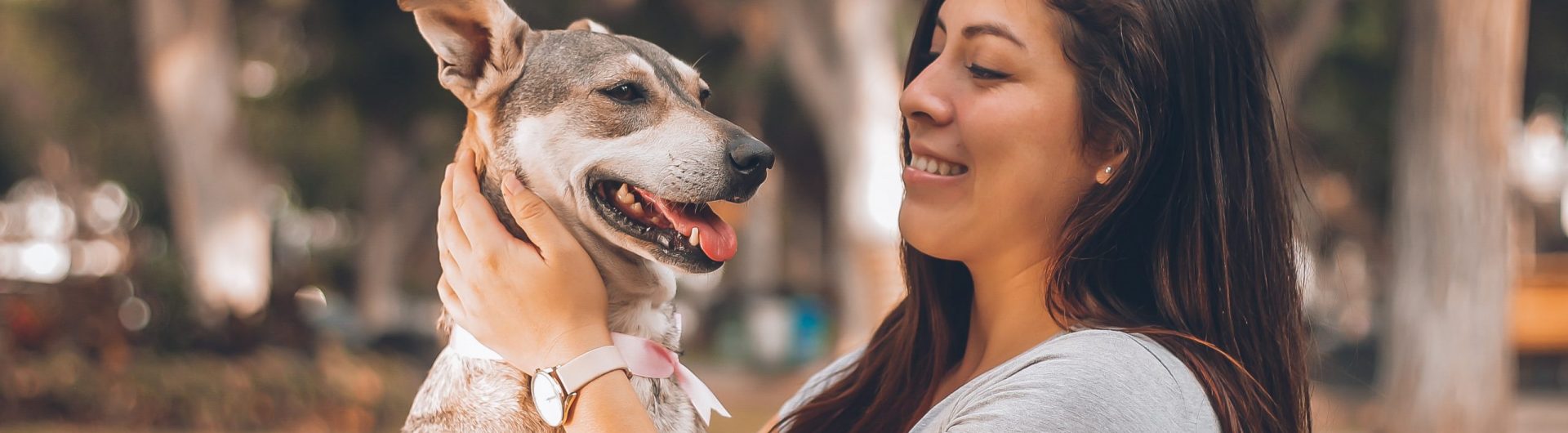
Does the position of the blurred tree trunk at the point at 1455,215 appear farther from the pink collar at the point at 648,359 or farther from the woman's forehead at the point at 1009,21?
the pink collar at the point at 648,359

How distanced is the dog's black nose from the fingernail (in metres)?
0.38

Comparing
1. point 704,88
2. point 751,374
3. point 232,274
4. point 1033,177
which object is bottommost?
point 751,374

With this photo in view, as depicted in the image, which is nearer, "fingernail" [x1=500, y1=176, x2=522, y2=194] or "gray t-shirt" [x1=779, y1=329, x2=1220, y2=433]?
"gray t-shirt" [x1=779, y1=329, x2=1220, y2=433]

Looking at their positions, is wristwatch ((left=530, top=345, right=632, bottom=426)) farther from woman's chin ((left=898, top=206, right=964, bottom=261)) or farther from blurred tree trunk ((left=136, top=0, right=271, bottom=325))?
blurred tree trunk ((left=136, top=0, right=271, bottom=325))

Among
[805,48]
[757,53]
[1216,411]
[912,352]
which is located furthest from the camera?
[757,53]

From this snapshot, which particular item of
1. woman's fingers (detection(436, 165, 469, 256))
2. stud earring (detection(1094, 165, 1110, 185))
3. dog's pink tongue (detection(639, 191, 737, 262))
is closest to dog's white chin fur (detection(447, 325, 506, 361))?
woman's fingers (detection(436, 165, 469, 256))

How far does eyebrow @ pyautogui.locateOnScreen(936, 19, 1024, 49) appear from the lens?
79.5 inches

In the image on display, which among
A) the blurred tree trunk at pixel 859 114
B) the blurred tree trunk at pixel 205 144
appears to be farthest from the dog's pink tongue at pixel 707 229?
the blurred tree trunk at pixel 205 144

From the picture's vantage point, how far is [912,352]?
2480 mm

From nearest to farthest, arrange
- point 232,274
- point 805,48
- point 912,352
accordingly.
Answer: point 912,352
point 805,48
point 232,274

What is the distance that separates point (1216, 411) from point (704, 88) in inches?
46.8


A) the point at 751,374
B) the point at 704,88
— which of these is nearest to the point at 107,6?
the point at 751,374

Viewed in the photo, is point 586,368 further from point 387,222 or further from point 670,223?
point 387,222

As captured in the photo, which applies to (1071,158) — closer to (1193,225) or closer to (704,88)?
(1193,225)
